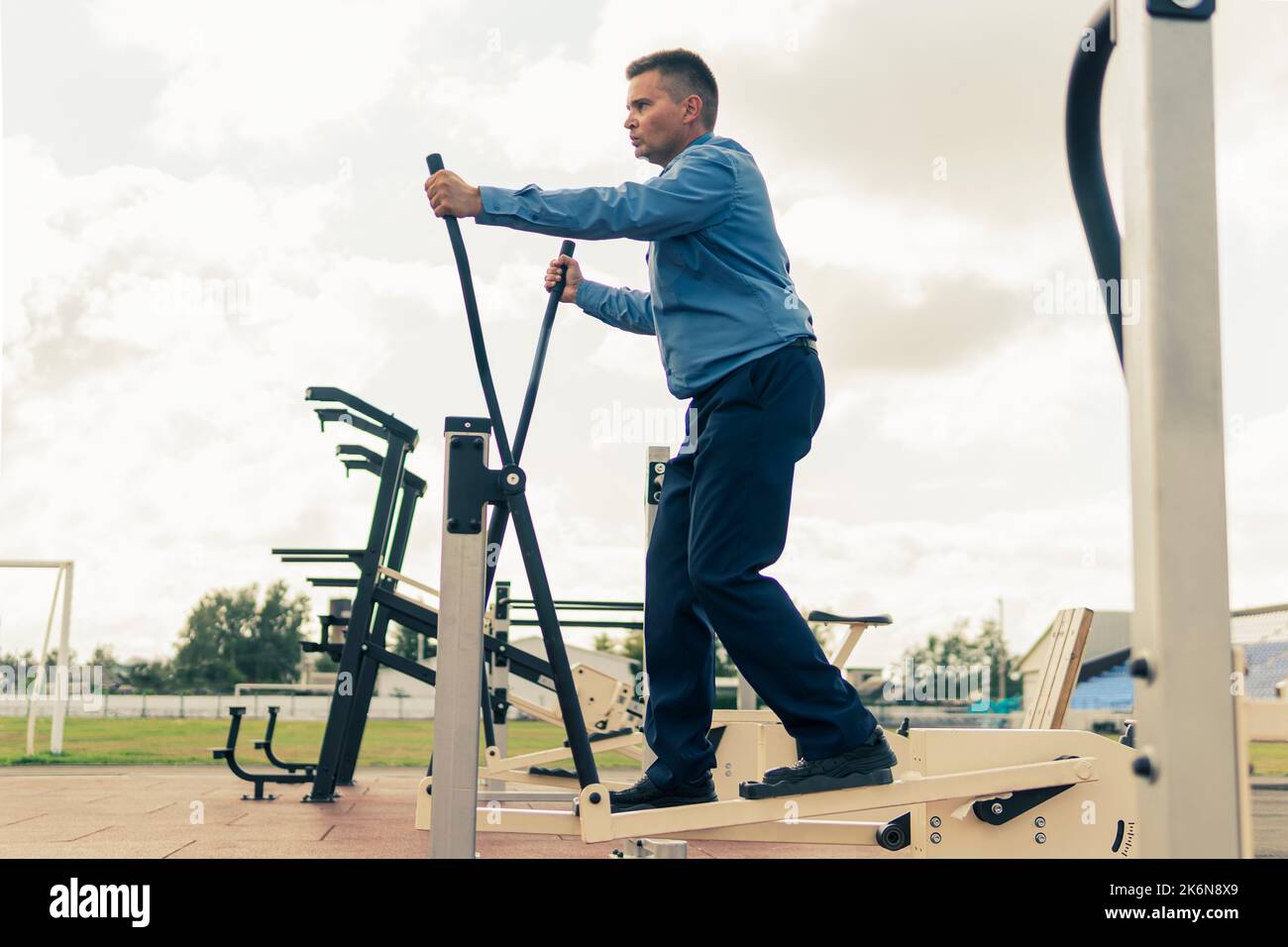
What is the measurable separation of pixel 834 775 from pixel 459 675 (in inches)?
32.6

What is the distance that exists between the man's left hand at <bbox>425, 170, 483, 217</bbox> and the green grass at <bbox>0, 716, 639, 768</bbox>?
1.78 m

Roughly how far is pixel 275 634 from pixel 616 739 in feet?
235

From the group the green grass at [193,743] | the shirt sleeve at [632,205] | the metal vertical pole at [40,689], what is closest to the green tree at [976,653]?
the green grass at [193,743]

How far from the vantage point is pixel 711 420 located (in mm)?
2416

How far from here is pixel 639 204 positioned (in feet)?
7.72

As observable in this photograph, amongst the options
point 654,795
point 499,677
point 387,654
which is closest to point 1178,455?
point 654,795

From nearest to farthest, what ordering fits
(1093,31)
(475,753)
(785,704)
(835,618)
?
(1093,31) < (475,753) < (785,704) < (835,618)

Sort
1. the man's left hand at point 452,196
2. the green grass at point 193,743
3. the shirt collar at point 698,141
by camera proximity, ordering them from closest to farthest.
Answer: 1. the man's left hand at point 452,196
2. the shirt collar at point 698,141
3. the green grass at point 193,743

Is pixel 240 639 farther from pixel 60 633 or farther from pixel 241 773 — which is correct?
pixel 241 773

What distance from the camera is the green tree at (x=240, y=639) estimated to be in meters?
66.8

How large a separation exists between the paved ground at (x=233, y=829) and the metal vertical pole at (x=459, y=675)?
43.9 inches

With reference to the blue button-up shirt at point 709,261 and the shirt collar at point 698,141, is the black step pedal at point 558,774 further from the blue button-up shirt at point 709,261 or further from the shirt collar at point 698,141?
the shirt collar at point 698,141
